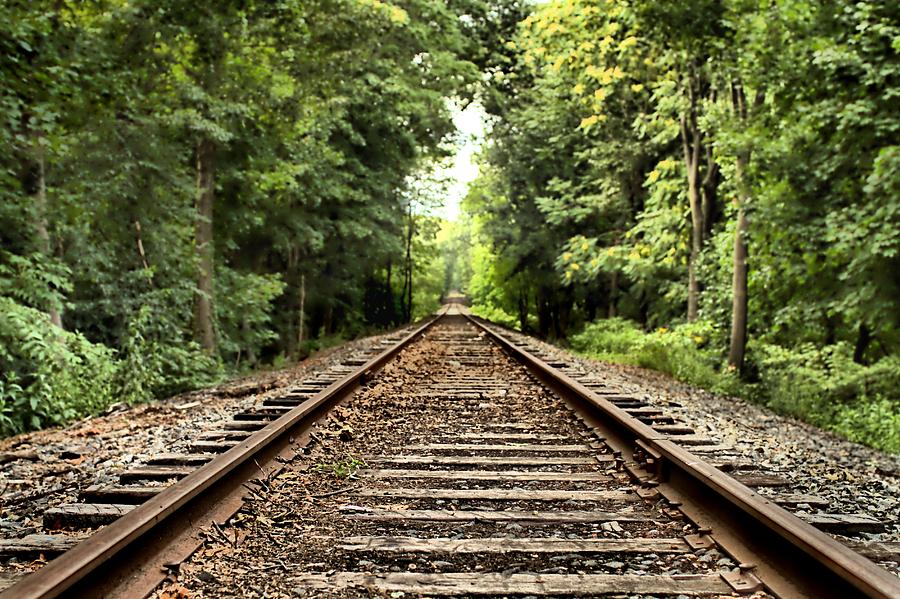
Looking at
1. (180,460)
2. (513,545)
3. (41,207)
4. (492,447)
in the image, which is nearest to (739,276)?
(492,447)

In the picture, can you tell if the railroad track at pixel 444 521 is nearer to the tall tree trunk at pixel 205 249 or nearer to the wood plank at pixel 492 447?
the wood plank at pixel 492 447

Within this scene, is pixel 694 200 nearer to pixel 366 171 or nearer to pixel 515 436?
pixel 366 171

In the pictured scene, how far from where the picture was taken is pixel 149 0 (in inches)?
330

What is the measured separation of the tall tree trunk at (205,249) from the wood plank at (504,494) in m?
9.17

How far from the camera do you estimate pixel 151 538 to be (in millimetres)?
2508

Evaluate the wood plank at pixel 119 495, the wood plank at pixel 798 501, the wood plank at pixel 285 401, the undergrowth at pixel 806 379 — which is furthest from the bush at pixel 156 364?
the undergrowth at pixel 806 379

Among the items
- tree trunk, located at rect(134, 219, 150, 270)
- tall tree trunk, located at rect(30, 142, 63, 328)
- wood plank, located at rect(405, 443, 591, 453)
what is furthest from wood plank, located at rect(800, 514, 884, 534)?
tree trunk, located at rect(134, 219, 150, 270)

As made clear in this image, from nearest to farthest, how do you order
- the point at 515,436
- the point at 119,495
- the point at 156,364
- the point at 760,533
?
the point at 760,533 < the point at 119,495 < the point at 515,436 < the point at 156,364

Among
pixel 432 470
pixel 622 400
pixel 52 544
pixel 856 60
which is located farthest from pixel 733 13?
pixel 52 544

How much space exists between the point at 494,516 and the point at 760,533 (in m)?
1.17

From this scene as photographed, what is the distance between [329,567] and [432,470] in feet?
4.69

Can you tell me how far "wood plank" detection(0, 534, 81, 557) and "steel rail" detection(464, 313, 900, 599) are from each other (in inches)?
105

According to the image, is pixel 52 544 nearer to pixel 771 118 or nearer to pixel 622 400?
pixel 622 400

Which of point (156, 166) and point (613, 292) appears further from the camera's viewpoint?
point (613, 292)
